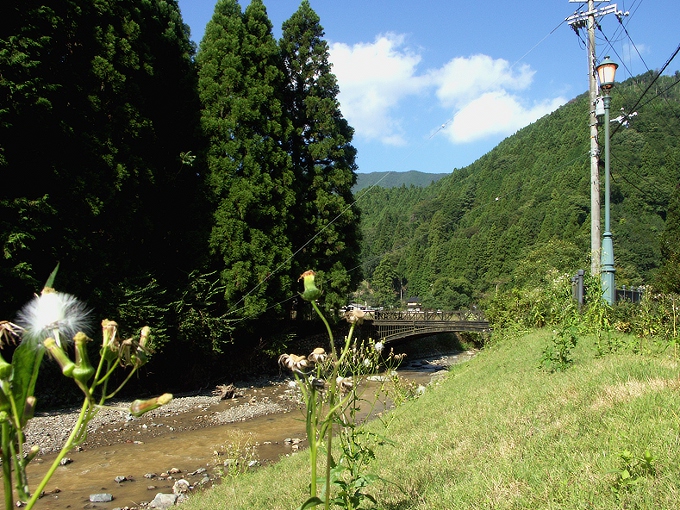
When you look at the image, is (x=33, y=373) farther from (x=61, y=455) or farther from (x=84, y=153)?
(x=84, y=153)

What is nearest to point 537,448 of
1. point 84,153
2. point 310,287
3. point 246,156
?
point 310,287

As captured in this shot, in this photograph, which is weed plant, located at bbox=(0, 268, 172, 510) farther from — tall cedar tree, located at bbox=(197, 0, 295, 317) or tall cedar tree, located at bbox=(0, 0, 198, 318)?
tall cedar tree, located at bbox=(197, 0, 295, 317)

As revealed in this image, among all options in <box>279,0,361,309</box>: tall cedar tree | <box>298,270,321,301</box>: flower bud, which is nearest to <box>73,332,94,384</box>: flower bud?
<box>298,270,321,301</box>: flower bud

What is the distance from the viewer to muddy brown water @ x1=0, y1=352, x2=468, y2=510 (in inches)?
357

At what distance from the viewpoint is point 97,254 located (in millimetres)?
14719

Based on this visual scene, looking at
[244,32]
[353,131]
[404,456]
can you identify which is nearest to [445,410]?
[404,456]

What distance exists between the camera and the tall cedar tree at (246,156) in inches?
765

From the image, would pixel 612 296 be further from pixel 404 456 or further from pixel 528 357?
pixel 404 456

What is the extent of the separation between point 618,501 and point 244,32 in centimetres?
2224

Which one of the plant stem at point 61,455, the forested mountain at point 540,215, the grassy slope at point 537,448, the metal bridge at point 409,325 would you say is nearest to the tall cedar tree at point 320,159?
the metal bridge at point 409,325

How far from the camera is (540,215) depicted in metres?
65.1

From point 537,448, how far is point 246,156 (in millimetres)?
18110

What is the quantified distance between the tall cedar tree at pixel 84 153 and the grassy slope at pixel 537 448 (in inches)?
381

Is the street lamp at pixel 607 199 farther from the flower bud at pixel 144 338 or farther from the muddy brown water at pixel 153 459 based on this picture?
the flower bud at pixel 144 338
